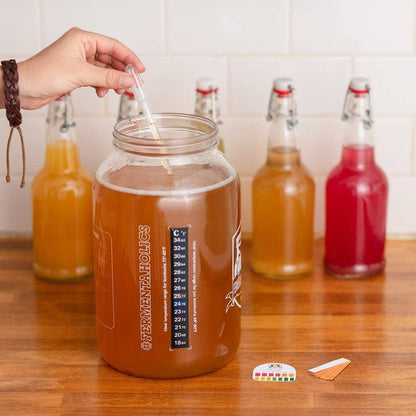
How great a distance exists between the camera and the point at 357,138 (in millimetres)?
1457

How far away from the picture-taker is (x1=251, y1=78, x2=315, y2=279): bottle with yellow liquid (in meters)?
1.44

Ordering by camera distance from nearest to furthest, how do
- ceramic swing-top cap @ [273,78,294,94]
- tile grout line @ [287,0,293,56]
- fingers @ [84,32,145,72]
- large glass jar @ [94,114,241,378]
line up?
large glass jar @ [94,114,241,378], fingers @ [84,32,145,72], ceramic swing-top cap @ [273,78,294,94], tile grout line @ [287,0,293,56]

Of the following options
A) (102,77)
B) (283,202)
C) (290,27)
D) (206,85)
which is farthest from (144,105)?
(290,27)

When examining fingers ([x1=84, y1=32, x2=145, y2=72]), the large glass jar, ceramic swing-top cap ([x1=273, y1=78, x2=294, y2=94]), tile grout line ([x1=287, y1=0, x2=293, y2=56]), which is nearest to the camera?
the large glass jar

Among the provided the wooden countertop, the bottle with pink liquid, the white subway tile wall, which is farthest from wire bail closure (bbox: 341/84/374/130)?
the wooden countertop

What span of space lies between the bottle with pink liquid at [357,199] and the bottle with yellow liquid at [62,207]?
15.6 inches

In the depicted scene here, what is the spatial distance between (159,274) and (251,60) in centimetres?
57

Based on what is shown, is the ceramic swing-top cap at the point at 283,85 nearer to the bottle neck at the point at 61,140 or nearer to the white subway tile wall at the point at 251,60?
the white subway tile wall at the point at 251,60

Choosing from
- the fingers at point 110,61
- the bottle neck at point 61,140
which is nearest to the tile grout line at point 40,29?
the bottle neck at point 61,140

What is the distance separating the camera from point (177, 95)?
1592 mm

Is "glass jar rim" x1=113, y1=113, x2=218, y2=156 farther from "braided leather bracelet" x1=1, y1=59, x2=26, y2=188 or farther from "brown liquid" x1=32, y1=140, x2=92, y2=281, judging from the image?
"brown liquid" x1=32, y1=140, x2=92, y2=281

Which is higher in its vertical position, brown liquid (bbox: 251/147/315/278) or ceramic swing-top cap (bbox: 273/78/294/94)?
ceramic swing-top cap (bbox: 273/78/294/94)

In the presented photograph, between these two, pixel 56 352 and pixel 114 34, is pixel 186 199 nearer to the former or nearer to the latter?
pixel 56 352

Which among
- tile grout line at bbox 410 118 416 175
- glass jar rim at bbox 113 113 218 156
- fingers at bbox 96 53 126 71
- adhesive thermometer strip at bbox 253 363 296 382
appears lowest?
adhesive thermometer strip at bbox 253 363 296 382
